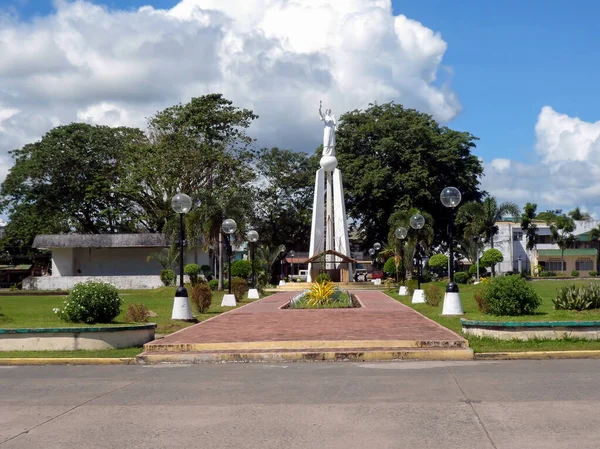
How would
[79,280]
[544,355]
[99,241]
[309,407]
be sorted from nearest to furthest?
[309,407] → [544,355] → [79,280] → [99,241]

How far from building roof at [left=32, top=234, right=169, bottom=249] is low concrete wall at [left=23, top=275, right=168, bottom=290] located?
8.16ft

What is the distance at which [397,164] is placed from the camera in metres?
60.0

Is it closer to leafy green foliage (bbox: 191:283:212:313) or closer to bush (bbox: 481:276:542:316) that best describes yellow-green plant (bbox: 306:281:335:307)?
leafy green foliage (bbox: 191:283:212:313)

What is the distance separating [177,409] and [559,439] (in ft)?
13.8

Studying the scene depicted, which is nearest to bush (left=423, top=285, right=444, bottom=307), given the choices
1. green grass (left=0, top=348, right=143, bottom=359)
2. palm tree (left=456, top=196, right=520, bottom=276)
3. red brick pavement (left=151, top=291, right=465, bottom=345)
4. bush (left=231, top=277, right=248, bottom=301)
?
red brick pavement (left=151, top=291, right=465, bottom=345)

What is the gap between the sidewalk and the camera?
13.1 meters

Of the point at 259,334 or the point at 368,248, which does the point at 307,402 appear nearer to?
the point at 259,334

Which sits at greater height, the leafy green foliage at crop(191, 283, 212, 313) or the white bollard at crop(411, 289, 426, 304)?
the leafy green foliage at crop(191, 283, 212, 313)

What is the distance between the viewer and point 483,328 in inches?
571

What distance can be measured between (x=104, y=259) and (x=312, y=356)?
46.2m

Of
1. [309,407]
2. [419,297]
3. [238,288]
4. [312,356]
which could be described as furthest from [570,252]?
[309,407]

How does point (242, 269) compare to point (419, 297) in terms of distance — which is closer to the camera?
point (419, 297)

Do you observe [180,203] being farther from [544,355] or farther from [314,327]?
[544,355]

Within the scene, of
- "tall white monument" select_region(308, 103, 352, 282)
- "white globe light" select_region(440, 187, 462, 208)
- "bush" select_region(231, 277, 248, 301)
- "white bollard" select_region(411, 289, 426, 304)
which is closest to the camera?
"white globe light" select_region(440, 187, 462, 208)
